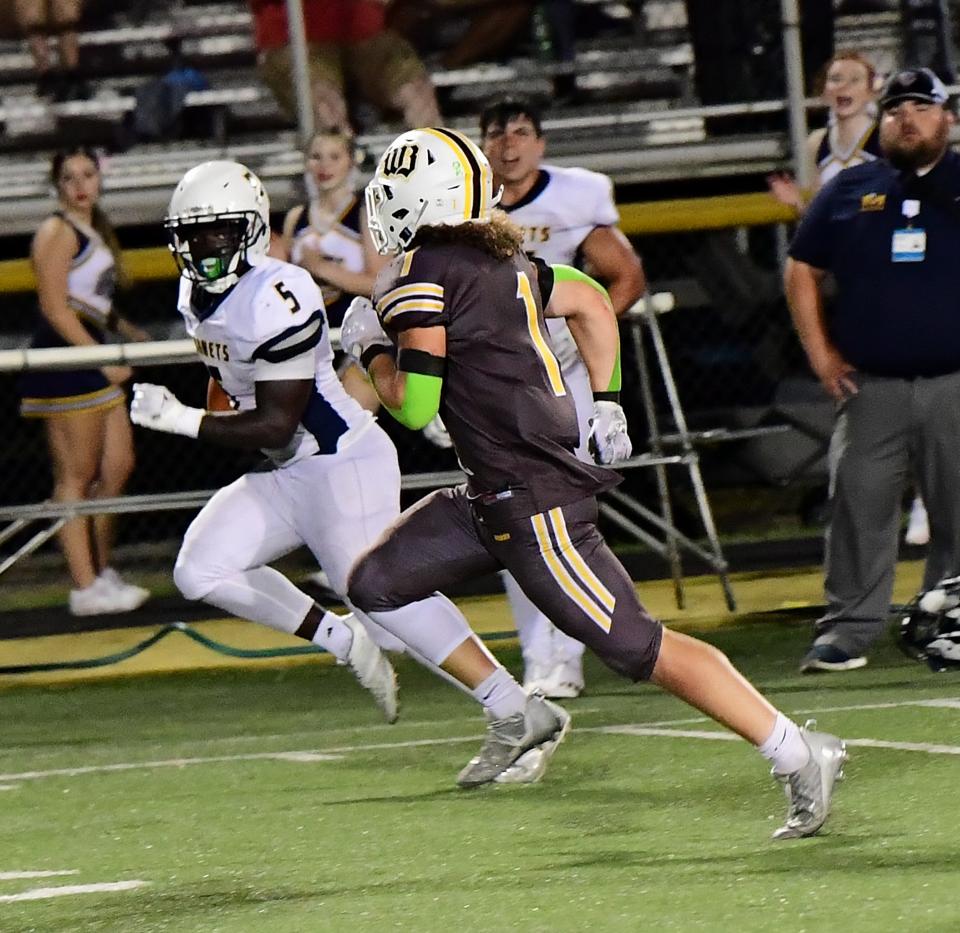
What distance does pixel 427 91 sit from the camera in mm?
11430

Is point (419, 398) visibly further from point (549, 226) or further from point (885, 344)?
point (885, 344)

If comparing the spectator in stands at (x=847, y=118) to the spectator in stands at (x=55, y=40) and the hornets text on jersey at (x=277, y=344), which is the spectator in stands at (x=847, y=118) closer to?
the hornets text on jersey at (x=277, y=344)

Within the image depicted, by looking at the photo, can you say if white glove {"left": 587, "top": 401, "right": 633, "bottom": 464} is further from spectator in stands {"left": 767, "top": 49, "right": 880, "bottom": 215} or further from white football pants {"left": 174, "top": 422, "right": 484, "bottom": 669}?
spectator in stands {"left": 767, "top": 49, "right": 880, "bottom": 215}

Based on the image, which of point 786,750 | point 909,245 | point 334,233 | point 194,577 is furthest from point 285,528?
point 334,233

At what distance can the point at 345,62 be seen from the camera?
447 inches

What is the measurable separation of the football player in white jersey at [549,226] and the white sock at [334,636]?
0.77 meters

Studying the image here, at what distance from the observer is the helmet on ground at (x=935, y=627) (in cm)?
731

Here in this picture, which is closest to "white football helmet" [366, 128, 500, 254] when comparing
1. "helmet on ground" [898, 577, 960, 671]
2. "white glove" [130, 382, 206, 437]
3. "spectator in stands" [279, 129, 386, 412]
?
"white glove" [130, 382, 206, 437]

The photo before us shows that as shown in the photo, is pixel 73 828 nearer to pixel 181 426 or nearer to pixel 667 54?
pixel 181 426

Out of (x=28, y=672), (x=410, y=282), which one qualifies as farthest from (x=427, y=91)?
(x=410, y=282)

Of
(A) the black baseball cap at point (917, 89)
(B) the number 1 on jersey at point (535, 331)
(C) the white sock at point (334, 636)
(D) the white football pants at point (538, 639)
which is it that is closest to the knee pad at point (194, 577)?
(C) the white sock at point (334, 636)

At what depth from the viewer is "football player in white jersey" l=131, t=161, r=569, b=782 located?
671 centimetres

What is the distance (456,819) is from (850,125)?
206 inches

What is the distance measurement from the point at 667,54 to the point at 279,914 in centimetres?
870
